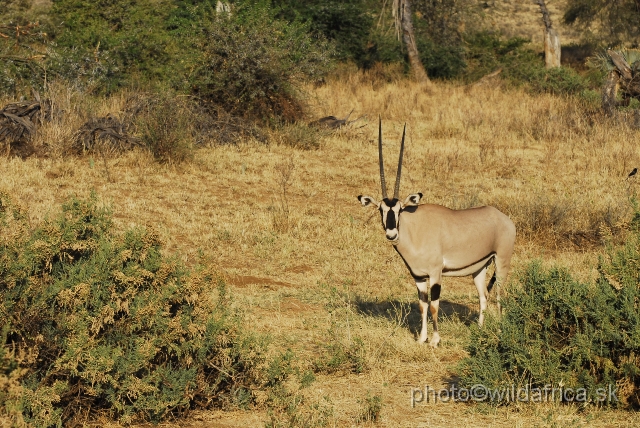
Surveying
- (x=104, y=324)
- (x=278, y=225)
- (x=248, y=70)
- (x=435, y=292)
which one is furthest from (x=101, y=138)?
(x=104, y=324)

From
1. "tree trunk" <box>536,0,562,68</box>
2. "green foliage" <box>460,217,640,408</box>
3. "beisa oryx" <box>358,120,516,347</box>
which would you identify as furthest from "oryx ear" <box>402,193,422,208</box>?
"tree trunk" <box>536,0,562,68</box>

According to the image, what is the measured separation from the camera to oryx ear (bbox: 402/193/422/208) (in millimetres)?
8953

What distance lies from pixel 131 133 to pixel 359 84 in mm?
9716

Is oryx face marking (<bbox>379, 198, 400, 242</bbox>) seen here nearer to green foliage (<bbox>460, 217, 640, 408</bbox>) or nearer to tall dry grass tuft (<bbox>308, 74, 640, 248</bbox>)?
green foliage (<bbox>460, 217, 640, 408</bbox>)

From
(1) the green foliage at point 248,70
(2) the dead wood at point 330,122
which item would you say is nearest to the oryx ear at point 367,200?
(1) the green foliage at point 248,70

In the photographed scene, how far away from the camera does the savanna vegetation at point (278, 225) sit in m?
6.48

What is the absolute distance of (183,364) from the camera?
6.75 metres

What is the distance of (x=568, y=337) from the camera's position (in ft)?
22.9

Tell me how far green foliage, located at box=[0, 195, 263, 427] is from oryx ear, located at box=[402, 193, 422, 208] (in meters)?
2.65

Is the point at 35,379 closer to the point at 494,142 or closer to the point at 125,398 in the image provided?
Result: the point at 125,398

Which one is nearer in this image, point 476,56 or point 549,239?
point 549,239

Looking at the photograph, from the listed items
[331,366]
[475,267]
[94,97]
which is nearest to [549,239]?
[475,267]

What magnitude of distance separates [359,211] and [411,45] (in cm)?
1562

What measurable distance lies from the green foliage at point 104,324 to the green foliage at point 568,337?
1996 mm
